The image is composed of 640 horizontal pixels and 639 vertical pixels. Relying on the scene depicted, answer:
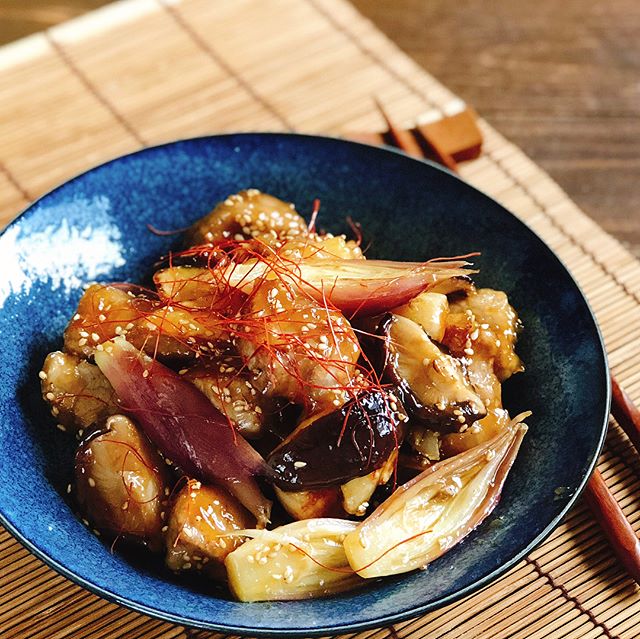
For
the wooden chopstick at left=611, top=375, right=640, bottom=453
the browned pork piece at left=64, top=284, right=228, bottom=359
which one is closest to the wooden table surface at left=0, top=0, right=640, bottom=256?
the wooden chopstick at left=611, top=375, right=640, bottom=453

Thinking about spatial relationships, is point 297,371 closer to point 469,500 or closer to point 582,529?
point 469,500

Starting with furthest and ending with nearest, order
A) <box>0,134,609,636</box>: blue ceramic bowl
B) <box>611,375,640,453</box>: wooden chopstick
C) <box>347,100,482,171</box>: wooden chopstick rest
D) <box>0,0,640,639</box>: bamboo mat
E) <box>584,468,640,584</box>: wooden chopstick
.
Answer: <box>347,100,482,171</box>: wooden chopstick rest
<box>0,0,640,639</box>: bamboo mat
<box>611,375,640,453</box>: wooden chopstick
<box>584,468,640,584</box>: wooden chopstick
<box>0,134,609,636</box>: blue ceramic bowl

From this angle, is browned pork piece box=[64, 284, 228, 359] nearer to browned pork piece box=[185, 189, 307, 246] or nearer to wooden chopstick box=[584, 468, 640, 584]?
browned pork piece box=[185, 189, 307, 246]

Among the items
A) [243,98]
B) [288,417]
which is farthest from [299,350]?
[243,98]

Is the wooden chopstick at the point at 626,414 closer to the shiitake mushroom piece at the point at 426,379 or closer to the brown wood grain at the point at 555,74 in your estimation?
the shiitake mushroom piece at the point at 426,379

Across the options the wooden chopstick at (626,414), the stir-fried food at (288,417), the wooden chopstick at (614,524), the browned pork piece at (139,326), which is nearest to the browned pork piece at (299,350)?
the stir-fried food at (288,417)

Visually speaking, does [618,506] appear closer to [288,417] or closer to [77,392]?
[288,417]

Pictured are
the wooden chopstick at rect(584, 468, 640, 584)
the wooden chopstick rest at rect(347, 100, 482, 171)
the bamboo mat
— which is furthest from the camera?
the wooden chopstick rest at rect(347, 100, 482, 171)
